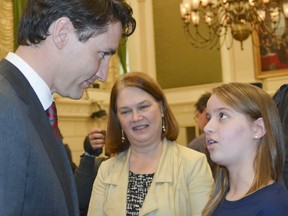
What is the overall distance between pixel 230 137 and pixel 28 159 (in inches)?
44.7

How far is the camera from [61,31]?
5.37 ft

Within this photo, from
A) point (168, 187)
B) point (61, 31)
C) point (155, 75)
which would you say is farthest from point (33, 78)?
point (155, 75)

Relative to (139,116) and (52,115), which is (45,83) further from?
(139,116)

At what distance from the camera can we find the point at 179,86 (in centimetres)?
1150

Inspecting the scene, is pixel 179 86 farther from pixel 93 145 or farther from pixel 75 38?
pixel 75 38

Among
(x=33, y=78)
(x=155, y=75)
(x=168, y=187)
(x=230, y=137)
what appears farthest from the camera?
(x=155, y=75)

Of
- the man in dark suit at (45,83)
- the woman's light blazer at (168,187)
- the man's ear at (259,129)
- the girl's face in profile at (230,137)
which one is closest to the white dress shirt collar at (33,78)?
the man in dark suit at (45,83)

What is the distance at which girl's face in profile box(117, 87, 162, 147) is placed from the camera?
2939mm

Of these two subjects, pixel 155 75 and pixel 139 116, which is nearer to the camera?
pixel 139 116

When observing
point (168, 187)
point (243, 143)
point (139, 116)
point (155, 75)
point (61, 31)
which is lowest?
point (168, 187)

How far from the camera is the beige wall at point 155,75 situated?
9500 mm

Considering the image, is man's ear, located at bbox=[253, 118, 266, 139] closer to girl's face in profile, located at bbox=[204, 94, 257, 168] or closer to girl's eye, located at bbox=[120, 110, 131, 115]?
girl's face in profile, located at bbox=[204, 94, 257, 168]

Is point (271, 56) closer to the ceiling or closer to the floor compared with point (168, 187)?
closer to the ceiling

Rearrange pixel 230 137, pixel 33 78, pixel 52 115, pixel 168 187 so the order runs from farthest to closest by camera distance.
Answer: pixel 168 187
pixel 230 137
pixel 52 115
pixel 33 78
